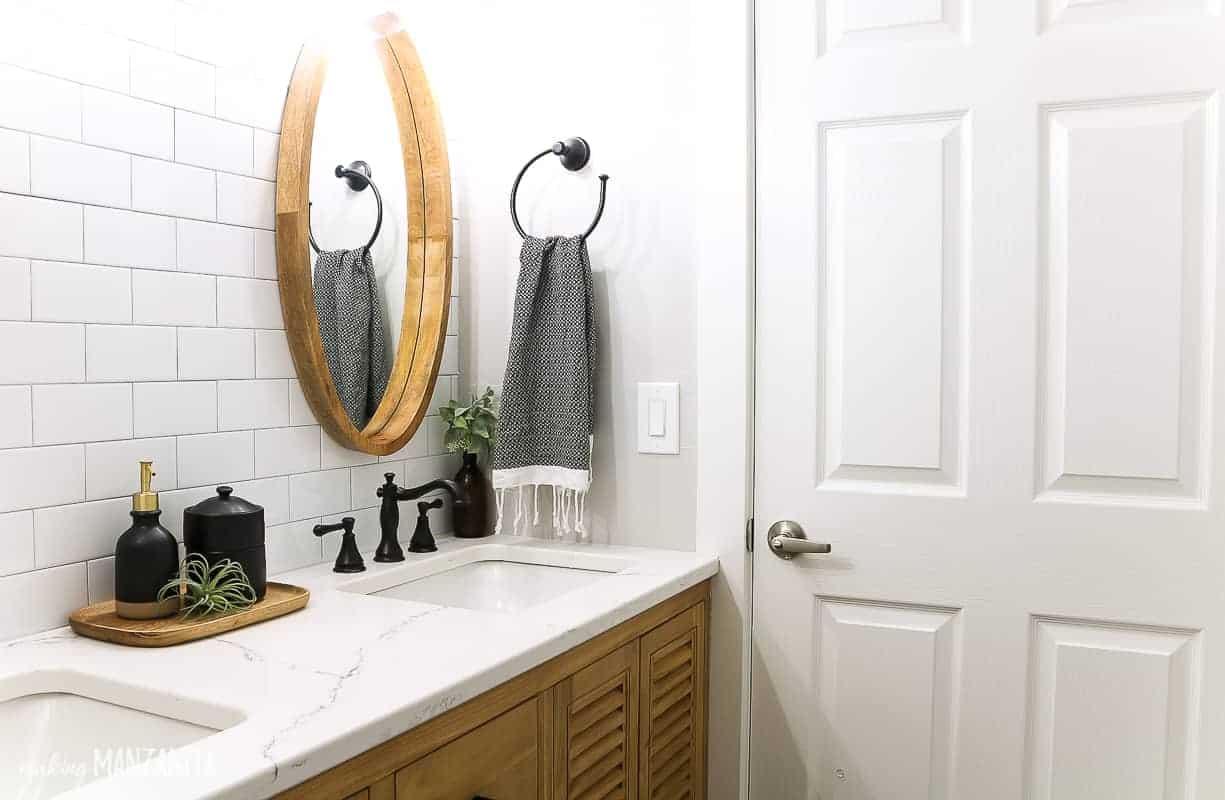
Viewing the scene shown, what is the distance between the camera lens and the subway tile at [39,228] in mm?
1231

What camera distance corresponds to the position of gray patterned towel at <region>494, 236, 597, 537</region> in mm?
1886

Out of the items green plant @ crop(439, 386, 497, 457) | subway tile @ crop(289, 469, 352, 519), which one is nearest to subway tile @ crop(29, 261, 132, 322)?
subway tile @ crop(289, 469, 352, 519)

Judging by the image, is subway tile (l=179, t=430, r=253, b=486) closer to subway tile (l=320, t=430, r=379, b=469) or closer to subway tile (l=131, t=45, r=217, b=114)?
subway tile (l=320, t=430, r=379, b=469)

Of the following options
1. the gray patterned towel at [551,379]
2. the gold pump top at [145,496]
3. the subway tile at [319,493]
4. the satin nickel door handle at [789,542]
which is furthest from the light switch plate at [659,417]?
the gold pump top at [145,496]

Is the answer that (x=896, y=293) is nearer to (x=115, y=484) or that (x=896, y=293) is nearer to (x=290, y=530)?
(x=290, y=530)

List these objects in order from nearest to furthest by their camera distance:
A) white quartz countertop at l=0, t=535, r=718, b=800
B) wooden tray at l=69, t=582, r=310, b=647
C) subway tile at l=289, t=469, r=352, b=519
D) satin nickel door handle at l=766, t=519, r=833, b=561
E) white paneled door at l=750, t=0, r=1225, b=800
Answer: white quartz countertop at l=0, t=535, r=718, b=800 < wooden tray at l=69, t=582, r=310, b=647 < white paneled door at l=750, t=0, r=1225, b=800 < subway tile at l=289, t=469, r=352, b=519 < satin nickel door handle at l=766, t=519, r=833, b=561

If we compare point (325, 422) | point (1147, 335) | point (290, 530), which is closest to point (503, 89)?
point (325, 422)

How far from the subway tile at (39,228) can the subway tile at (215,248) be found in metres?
0.17

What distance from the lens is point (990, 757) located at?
5.52 feet

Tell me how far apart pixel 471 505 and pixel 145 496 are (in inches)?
31.0

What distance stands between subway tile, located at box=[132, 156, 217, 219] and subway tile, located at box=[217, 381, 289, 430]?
0.27m

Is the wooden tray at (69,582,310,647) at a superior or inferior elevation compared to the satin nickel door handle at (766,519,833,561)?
inferior

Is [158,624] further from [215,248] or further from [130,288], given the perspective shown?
[215,248]

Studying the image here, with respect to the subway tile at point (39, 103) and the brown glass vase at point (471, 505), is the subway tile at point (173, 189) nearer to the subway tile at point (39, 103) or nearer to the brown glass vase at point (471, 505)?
the subway tile at point (39, 103)
